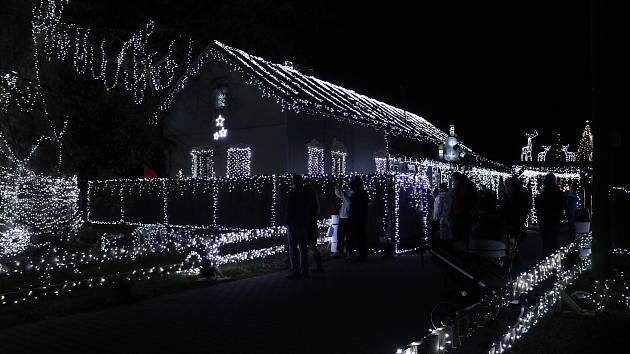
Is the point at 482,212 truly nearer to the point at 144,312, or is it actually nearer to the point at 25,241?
the point at 144,312

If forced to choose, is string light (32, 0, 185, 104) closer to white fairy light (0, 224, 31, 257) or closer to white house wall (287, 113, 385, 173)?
white fairy light (0, 224, 31, 257)

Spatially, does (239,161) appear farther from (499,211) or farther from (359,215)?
(499,211)

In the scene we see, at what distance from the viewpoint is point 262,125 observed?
2166cm

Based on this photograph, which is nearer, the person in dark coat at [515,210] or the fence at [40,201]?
the person in dark coat at [515,210]

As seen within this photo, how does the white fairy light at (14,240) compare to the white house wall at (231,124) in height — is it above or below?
below

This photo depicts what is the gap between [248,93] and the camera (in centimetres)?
2220

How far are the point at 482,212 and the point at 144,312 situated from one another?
5065mm

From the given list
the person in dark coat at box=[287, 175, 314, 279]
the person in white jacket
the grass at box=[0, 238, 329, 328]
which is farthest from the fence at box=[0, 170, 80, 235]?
the person in white jacket

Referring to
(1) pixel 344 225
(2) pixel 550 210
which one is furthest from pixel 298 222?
(2) pixel 550 210

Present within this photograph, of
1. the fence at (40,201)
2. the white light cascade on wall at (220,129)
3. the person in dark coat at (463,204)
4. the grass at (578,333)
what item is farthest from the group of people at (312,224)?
the white light cascade on wall at (220,129)

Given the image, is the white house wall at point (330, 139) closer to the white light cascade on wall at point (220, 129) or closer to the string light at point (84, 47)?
the white light cascade on wall at point (220, 129)

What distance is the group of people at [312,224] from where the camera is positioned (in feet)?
36.2

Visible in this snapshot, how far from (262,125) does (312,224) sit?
10.6m

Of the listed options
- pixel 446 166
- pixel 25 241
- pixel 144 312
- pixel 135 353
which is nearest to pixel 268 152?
pixel 446 166
